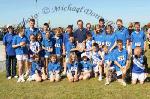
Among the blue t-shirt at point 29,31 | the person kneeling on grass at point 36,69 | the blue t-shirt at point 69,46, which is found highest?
the blue t-shirt at point 29,31

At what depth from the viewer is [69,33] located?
40.2 feet

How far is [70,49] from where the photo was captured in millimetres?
12258

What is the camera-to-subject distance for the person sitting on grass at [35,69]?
481 inches

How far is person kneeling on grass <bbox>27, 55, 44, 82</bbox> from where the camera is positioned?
40.1ft

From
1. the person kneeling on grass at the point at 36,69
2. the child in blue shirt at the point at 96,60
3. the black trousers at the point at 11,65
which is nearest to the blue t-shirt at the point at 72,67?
the child in blue shirt at the point at 96,60

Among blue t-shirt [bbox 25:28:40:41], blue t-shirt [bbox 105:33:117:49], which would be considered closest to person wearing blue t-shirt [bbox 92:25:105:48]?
blue t-shirt [bbox 105:33:117:49]

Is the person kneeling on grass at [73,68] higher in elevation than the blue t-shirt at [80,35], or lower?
lower

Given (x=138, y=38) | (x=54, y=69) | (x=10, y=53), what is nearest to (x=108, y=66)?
(x=138, y=38)

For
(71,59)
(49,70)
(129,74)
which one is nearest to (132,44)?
(129,74)

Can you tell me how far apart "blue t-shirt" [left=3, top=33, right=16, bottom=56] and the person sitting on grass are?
2.91 feet

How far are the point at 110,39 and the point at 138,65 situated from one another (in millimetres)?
1385

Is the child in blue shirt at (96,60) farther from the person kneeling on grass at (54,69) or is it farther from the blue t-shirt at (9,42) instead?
the blue t-shirt at (9,42)

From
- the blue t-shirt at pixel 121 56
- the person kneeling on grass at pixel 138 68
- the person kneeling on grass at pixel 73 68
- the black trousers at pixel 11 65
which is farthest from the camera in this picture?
the black trousers at pixel 11 65

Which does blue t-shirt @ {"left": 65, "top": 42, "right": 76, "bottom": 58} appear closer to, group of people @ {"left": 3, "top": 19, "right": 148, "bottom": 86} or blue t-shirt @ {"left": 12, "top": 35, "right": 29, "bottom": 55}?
group of people @ {"left": 3, "top": 19, "right": 148, "bottom": 86}
